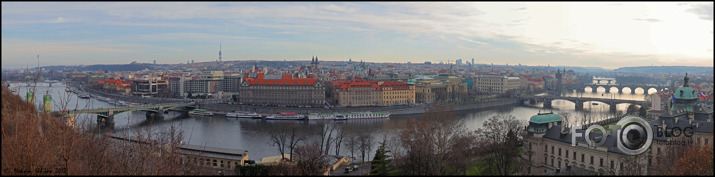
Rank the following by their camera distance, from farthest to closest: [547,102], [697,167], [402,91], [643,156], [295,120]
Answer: [547,102], [402,91], [295,120], [643,156], [697,167]

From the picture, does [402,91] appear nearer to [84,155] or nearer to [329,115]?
[329,115]

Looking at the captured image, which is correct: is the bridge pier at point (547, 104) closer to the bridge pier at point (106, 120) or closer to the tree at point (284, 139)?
the tree at point (284, 139)

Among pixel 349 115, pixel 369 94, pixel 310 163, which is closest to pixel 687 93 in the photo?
pixel 310 163

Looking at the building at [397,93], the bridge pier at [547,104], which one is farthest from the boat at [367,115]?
the bridge pier at [547,104]

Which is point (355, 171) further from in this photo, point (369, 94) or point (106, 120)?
point (369, 94)

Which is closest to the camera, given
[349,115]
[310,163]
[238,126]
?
[310,163]

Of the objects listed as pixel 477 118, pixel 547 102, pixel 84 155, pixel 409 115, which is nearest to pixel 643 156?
pixel 84 155

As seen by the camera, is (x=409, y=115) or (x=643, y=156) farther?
(x=409, y=115)
